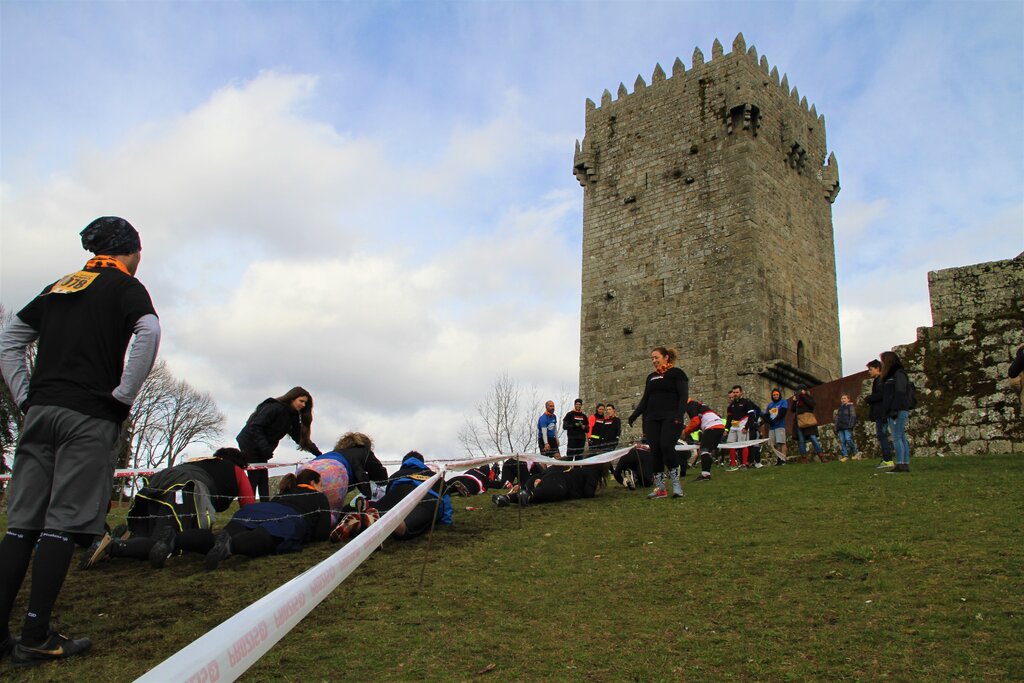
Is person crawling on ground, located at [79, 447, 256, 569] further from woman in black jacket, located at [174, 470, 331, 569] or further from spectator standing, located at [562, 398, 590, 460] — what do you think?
spectator standing, located at [562, 398, 590, 460]

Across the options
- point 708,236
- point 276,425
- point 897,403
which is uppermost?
point 708,236

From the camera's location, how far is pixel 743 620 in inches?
182

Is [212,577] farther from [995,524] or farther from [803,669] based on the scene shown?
[995,524]

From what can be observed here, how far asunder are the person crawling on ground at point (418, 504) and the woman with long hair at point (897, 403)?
6.02 meters

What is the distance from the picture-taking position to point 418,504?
7.23m

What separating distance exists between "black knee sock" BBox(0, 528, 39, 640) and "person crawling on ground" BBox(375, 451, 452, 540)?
281cm

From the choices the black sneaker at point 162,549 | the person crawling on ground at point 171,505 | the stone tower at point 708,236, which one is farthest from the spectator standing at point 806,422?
the black sneaker at point 162,549

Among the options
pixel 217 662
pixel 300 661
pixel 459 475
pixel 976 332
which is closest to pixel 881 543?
pixel 300 661

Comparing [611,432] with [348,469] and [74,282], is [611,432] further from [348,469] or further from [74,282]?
[74,282]

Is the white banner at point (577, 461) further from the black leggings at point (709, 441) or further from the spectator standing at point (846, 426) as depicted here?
the spectator standing at point (846, 426)

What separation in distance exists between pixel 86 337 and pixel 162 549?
101 inches

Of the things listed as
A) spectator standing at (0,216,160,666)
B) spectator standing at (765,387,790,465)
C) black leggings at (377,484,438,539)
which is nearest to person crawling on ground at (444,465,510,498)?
black leggings at (377,484,438,539)

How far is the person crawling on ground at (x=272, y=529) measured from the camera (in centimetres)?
626

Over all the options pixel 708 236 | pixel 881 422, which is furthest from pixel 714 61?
pixel 881 422
